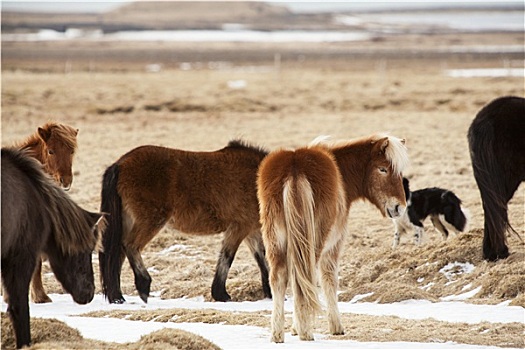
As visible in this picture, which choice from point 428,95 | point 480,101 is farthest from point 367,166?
point 428,95

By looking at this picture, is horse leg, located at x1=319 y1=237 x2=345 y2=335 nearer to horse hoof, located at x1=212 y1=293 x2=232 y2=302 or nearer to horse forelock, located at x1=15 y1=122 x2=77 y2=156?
horse hoof, located at x1=212 y1=293 x2=232 y2=302

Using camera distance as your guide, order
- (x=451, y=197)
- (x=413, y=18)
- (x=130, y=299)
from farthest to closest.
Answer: (x=413, y=18) → (x=451, y=197) → (x=130, y=299)

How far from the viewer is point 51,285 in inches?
384

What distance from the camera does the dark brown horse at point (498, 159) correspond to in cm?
933

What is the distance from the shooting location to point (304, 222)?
6.55 meters

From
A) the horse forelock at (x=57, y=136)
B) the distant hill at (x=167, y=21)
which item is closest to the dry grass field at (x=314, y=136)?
the horse forelock at (x=57, y=136)

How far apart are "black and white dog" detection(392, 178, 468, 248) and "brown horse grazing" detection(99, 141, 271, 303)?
106 inches

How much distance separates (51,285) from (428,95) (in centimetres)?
2238

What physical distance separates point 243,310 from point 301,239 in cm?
216

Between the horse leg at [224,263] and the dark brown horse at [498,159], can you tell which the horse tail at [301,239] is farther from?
the dark brown horse at [498,159]

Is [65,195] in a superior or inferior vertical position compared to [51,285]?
superior

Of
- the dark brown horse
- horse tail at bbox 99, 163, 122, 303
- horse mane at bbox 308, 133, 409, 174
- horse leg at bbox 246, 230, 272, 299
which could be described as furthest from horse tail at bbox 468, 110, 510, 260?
horse tail at bbox 99, 163, 122, 303

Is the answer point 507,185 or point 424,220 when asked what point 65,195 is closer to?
point 507,185

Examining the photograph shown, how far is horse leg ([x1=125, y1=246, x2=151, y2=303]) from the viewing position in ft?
29.2
